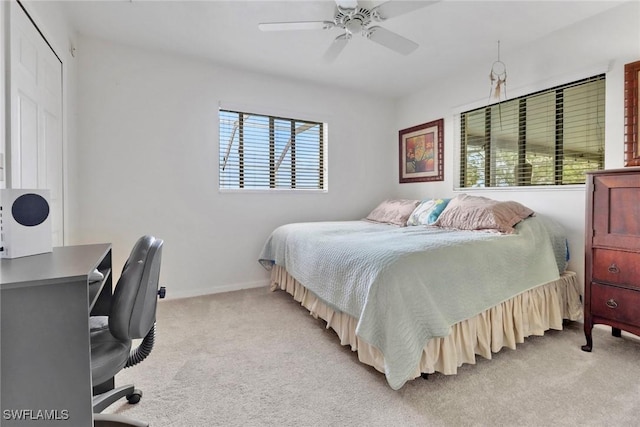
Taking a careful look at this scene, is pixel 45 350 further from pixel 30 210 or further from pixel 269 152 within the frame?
pixel 269 152

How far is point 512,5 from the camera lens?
7.34 ft

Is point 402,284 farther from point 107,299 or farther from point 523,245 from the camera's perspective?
point 107,299

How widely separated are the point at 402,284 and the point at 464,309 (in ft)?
1.56

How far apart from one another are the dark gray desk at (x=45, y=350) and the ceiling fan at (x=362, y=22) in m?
1.87

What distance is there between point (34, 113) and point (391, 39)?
231cm

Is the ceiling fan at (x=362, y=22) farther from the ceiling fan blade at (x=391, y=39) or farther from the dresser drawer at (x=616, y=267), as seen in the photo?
the dresser drawer at (x=616, y=267)

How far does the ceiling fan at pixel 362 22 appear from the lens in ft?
6.05

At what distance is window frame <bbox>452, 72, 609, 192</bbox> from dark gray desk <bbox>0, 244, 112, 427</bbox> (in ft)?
10.7

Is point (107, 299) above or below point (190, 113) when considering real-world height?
below

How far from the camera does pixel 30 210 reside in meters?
1.28

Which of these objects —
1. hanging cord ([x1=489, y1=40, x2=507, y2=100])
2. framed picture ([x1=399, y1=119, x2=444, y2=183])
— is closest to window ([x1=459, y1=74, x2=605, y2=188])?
hanging cord ([x1=489, y1=40, x2=507, y2=100])

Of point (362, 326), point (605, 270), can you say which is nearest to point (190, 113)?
point (362, 326)

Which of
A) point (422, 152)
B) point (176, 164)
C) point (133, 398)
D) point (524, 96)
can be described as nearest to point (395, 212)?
point (422, 152)

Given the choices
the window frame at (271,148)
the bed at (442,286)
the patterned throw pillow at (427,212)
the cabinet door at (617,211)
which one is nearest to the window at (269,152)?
the window frame at (271,148)
